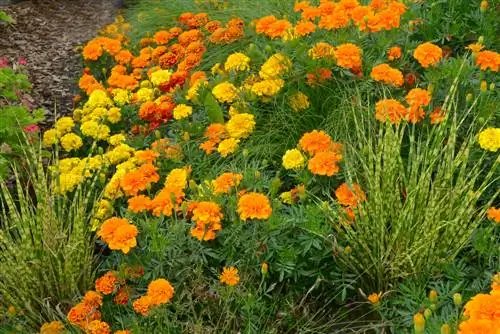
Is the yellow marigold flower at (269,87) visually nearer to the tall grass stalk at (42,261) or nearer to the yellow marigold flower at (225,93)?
the yellow marigold flower at (225,93)

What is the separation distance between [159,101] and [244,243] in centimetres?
137

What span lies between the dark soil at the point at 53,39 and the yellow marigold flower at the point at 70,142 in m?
0.81

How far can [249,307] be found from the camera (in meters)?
2.32

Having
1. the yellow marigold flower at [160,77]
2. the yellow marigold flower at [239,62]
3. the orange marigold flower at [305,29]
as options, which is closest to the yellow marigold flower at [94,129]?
the yellow marigold flower at [160,77]

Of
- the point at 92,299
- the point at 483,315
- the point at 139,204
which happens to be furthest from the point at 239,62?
the point at 483,315

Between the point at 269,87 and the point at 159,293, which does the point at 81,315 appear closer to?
the point at 159,293

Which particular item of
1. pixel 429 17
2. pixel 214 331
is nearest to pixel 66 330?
pixel 214 331

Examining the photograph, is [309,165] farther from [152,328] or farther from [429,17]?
[429,17]

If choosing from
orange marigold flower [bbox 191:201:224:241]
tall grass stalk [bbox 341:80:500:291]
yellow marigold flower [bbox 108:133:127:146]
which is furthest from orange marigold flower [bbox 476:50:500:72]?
yellow marigold flower [bbox 108:133:127:146]

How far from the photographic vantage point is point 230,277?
2.37 m

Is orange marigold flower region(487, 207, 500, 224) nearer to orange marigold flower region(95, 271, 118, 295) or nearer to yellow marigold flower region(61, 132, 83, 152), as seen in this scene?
orange marigold flower region(95, 271, 118, 295)

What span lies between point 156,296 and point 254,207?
0.49 meters

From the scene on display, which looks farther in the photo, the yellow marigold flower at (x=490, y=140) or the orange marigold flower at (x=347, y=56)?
the orange marigold flower at (x=347, y=56)

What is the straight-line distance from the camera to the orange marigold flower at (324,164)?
265 cm
